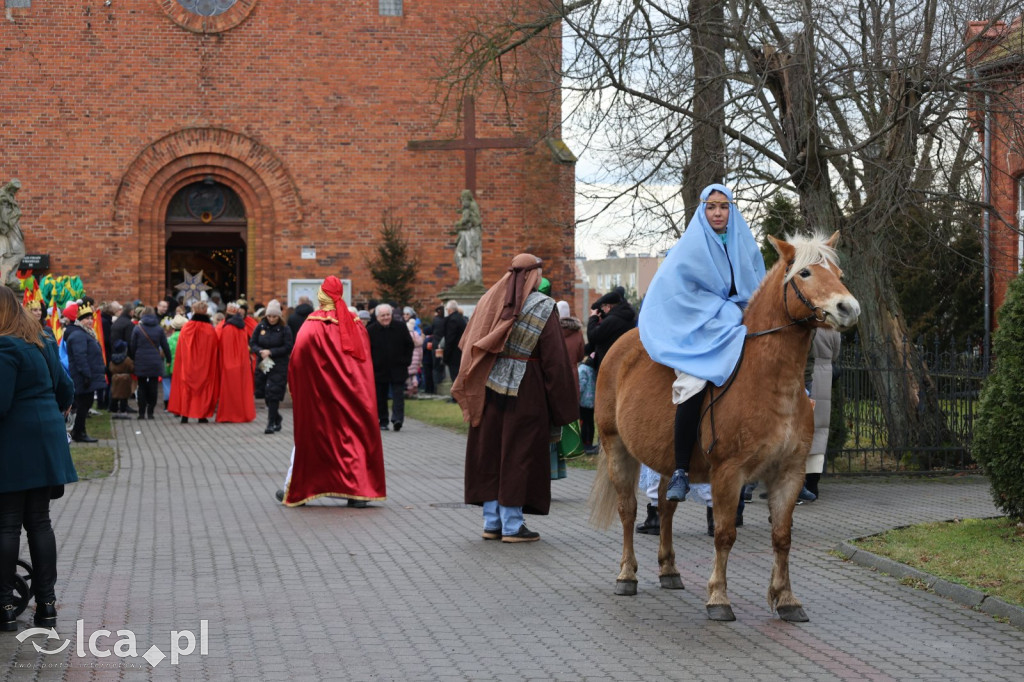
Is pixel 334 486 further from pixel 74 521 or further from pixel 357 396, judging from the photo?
pixel 74 521

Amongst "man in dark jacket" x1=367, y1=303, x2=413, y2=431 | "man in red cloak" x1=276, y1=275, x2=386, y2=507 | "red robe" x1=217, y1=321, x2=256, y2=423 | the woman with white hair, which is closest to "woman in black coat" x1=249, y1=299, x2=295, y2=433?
"man in dark jacket" x1=367, y1=303, x2=413, y2=431

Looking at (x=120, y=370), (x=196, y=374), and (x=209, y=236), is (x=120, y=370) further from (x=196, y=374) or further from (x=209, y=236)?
(x=209, y=236)

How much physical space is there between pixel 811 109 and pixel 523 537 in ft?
20.7

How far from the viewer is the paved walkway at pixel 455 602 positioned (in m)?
6.59

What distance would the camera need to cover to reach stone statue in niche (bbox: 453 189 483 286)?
3109 centimetres

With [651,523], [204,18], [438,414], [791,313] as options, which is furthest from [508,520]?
[204,18]

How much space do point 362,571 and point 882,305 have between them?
904 centimetres

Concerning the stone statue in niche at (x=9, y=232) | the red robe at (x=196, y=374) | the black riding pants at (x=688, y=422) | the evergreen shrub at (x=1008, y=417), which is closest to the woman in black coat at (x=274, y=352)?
the red robe at (x=196, y=374)

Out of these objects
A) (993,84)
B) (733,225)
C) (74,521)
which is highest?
(993,84)

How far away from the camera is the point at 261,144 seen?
32.6m

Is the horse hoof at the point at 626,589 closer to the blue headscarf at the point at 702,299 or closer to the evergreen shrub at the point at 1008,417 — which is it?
the blue headscarf at the point at 702,299

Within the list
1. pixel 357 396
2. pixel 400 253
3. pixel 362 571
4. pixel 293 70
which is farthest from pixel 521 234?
pixel 362 571

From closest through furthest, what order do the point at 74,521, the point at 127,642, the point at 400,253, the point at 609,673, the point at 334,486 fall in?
the point at 609,673, the point at 127,642, the point at 74,521, the point at 334,486, the point at 400,253

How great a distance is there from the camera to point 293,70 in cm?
3256
